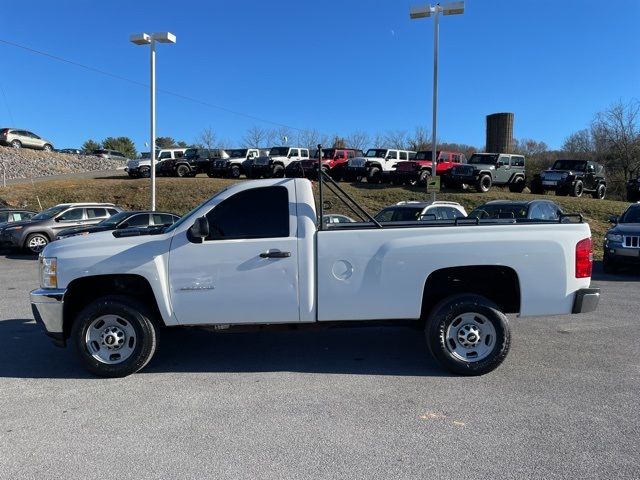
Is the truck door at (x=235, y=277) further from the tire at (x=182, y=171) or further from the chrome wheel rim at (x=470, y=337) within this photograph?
the tire at (x=182, y=171)

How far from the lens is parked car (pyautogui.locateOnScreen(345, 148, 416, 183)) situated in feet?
98.9

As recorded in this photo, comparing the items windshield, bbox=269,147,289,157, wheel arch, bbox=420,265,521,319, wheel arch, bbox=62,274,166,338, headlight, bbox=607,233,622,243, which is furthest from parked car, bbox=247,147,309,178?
wheel arch, bbox=420,265,521,319

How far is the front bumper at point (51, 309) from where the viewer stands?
498 cm

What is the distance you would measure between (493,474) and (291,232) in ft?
8.92

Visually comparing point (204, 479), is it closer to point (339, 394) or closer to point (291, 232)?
point (339, 394)

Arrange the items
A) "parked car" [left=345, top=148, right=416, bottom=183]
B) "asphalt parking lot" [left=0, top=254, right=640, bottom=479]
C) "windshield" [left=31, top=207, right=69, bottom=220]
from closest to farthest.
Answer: "asphalt parking lot" [left=0, top=254, right=640, bottom=479], "windshield" [left=31, top=207, right=69, bottom=220], "parked car" [left=345, top=148, right=416, bottom=183]

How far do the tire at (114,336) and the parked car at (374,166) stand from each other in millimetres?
25935

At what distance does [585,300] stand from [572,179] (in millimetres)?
24453

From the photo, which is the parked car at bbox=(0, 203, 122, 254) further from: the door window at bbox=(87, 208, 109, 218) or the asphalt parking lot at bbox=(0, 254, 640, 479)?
the asphalt parking lot at bbox=(0, 254, 640, 479)

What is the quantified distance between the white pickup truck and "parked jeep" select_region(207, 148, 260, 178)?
93.7ft

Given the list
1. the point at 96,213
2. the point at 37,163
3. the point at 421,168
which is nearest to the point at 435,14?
the point at 421,168

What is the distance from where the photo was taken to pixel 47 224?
1630 cm

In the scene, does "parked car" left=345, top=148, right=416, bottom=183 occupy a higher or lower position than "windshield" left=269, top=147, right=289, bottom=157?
lower

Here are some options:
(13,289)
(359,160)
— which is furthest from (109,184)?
(13,289)
